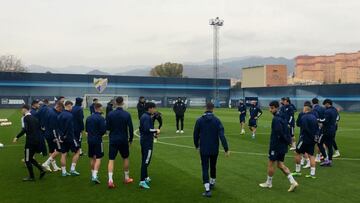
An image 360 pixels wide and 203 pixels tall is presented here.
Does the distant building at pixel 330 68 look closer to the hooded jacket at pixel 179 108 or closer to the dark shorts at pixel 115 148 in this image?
the hooded jacket at pixel 179 108

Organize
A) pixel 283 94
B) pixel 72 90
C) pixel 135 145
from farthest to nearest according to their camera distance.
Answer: pixel 72 90 → pixel 283 94 → pixel 135 145

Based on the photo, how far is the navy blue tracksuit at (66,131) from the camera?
39.7 ft

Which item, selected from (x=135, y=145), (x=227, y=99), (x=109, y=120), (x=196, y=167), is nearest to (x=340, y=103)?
(x=227, y=99)

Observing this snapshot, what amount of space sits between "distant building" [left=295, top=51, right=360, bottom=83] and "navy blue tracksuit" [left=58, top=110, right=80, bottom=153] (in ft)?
500

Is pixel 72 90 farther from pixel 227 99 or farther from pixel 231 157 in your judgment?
pixel 231 157

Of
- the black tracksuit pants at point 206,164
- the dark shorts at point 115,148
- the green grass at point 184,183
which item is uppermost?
the dark shorts at point 115,148

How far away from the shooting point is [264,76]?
344 feet

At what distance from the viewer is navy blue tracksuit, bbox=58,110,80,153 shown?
12.1 meters

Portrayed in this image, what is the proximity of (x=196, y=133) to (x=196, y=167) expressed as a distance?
12.1 feet

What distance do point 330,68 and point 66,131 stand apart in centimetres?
18677

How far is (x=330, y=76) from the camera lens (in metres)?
177

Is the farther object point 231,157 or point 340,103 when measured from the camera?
point 340,103

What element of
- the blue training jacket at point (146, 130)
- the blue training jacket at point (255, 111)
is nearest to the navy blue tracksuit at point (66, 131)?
the blue training jacket at point (146, 130)

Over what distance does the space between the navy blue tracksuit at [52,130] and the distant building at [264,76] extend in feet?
312
